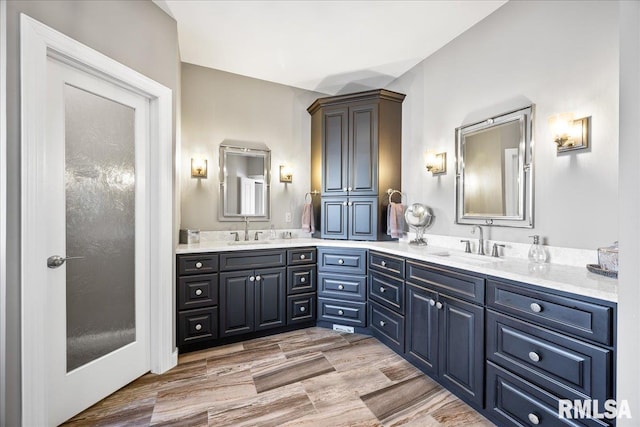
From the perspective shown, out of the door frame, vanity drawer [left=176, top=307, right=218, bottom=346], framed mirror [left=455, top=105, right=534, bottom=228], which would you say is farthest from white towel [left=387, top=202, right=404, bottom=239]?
the door frame

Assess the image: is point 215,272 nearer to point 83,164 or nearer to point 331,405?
point 83,164

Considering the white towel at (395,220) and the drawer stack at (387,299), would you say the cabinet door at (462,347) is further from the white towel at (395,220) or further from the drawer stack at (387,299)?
the white towel at (395,220)

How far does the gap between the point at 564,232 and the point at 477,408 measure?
1226mm

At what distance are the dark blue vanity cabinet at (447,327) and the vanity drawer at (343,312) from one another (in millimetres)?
631

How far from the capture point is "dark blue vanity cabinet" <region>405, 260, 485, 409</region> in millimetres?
1729

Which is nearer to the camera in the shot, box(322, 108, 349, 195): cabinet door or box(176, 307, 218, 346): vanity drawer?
box(176, 307, 218, 346): vanity drawer

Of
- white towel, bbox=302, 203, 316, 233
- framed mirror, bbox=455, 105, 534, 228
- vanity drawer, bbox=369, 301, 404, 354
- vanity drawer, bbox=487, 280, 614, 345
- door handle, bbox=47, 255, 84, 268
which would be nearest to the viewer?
vanity drawer, bbox=487, 280, 614, 345

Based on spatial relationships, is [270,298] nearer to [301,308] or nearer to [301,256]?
[301,308]

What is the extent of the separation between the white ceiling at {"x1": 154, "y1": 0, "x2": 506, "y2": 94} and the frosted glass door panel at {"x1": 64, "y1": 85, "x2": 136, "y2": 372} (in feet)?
3.49

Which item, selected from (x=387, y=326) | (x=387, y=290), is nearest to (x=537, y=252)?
(x=387, y=290)

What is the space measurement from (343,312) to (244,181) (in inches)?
72.1

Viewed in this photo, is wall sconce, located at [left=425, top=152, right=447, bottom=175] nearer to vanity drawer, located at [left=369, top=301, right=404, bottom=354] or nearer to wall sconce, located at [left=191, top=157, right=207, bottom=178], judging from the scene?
vanity drawer, located at [left=369, top=301, right=404, bottom=354]

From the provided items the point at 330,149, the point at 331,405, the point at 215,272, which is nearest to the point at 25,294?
the point at 215,272

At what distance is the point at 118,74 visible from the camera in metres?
1.84
